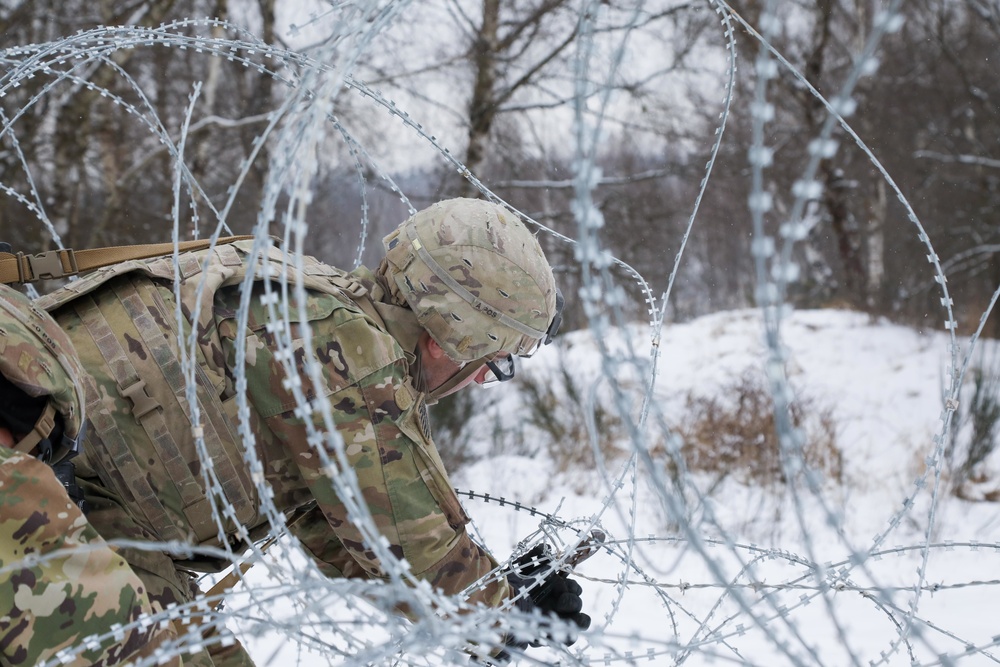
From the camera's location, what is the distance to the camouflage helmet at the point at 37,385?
1386 millimetres

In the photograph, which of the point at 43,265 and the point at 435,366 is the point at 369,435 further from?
the point at 43,265

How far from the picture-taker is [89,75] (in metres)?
6.43

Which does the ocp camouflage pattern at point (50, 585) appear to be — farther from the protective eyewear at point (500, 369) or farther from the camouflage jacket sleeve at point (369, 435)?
the protective eyewear at point (500, 369)

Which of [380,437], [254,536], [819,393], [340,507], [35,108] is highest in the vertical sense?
[35,108]

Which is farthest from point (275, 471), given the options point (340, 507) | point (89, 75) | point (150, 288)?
point (89, 75)

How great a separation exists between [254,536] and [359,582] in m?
1.00

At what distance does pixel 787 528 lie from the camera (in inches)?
210

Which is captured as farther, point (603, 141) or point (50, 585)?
point (603, 141)

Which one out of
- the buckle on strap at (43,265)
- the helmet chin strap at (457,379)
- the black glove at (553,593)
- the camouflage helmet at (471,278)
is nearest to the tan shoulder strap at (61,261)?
the buckle on strap at (43,265)

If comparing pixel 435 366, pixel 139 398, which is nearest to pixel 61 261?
pixel 139 398

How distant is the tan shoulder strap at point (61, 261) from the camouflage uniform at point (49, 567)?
42 cm

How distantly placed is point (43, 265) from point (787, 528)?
474cm

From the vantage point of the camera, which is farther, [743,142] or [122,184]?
Answer: [743,142]

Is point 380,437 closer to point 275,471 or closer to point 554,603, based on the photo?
point 275,471
